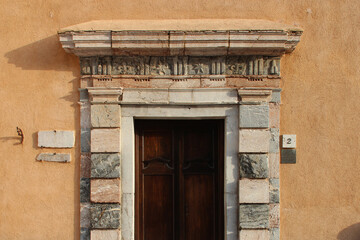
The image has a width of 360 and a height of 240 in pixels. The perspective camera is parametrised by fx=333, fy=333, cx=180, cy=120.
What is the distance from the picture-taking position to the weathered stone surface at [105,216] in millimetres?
3859

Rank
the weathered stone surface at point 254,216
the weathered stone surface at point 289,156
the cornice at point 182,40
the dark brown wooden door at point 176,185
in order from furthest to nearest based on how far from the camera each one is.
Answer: the dark brown wooden door at point 176,185
the weathered stone surface at point 289,156
the weathered stone surface at point 254,216
the cornice at point 182,40

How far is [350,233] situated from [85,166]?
325 centimetres

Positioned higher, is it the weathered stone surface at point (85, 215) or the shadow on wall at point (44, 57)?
the shadow on wall at point (44, 57)

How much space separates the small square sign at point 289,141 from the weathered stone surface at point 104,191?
2.04 meters

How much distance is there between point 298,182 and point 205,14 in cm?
230

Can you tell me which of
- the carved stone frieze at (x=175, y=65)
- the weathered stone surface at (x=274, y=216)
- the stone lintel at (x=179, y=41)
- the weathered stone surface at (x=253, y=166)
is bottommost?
the weathered stone surface at (x=274, y=216)

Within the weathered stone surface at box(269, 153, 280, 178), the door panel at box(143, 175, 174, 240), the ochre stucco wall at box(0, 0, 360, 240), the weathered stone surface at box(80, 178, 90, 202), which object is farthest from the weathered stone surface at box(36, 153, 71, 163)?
the weathered stone surface at box(269, 153, 280, 178)

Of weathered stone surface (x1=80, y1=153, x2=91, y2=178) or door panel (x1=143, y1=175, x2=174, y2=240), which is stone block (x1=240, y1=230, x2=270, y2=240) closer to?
door panel (x1=143, y1=175, x2=174, y2=240)

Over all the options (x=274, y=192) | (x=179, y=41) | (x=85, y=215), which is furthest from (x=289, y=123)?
(x=85, y=215)

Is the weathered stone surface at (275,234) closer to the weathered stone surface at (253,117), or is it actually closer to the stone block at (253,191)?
the stone block at (253,191)

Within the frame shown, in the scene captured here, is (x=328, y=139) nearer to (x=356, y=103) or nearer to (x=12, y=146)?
(x=356, y=103)

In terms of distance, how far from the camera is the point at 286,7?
402 centimetres

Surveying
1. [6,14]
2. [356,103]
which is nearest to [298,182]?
[356,103]

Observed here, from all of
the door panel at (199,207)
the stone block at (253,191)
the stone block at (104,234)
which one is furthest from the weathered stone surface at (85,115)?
the stone block at (253,191)
